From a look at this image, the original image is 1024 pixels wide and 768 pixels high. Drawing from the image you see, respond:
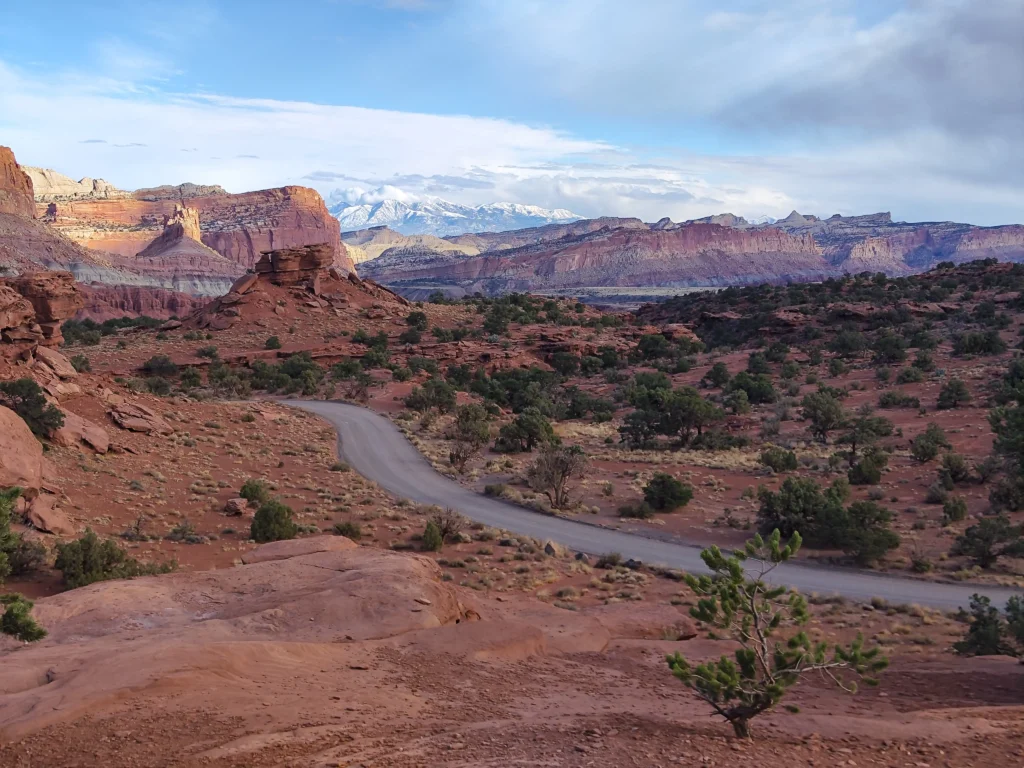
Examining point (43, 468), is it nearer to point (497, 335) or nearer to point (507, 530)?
point (507, 530)

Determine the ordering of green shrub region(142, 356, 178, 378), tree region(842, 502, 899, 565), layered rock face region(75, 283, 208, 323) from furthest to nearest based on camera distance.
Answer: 1. layered rock face region(75, 283, 208, 323)
2. green shrub region(142, 356, 178, 378)
3. tree region(842, 502, 899, 565)

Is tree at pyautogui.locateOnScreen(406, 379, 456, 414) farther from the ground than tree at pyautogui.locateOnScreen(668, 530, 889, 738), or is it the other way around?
tree at pyautogui.locateOnScreen(668, 530, 889, 738)

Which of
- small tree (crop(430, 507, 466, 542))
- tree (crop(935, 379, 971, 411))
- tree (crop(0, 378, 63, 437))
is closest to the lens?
small tree (crop(430, 507, 466, 542))

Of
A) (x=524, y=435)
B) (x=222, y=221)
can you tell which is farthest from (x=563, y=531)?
(x=222, y=221)

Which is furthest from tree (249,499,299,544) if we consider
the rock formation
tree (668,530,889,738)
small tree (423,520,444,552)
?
A: the rock formation

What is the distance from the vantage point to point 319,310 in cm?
7150

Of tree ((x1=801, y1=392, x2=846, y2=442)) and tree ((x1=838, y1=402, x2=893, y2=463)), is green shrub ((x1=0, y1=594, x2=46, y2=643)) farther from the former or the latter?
tree ((x1=801, y1=392, x2=846, y2=442))

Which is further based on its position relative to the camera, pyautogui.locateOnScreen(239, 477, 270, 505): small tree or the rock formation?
the rock formation

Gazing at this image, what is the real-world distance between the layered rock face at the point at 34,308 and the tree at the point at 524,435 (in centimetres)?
1875

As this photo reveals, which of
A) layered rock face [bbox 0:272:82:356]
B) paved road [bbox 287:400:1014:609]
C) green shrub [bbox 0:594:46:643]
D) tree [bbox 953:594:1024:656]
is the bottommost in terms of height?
paved road [bbox 287:400:1014:609]

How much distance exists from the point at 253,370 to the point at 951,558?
4646 centimetres

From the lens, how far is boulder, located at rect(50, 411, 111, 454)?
23.6m

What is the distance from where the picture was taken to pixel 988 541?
18.1 meters

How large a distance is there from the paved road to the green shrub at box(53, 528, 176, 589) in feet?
34.6
